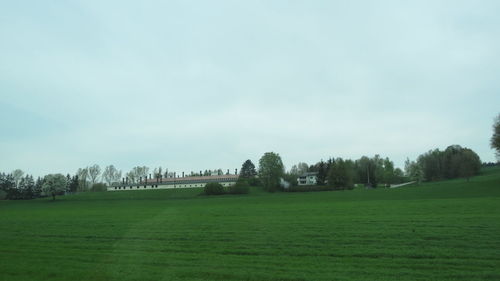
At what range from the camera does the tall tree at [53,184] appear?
85750mm


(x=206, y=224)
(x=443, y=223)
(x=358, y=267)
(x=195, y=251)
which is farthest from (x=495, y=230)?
(x=206, y=224)

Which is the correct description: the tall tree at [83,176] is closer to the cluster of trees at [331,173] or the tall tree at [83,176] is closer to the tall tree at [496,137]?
the cluster of trees at [331,173]

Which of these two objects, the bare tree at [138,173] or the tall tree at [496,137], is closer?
the tall tree at [496,137]

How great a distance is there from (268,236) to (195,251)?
4166 mm

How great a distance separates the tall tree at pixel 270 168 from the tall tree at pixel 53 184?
51959mm

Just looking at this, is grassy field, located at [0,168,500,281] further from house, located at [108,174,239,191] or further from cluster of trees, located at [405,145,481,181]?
house, located at [108,174,239,191]

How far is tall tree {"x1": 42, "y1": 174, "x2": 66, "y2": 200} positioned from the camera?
8575cm

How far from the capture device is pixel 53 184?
86188 mm

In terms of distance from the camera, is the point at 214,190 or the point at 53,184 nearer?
the point at 214,190

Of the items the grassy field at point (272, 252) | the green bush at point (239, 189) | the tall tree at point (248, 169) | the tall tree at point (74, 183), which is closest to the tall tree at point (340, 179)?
the green bush at point (239, 189)

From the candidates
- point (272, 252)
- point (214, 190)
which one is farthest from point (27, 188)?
point (272, 252)

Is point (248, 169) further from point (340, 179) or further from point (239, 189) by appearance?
point (340, 179)

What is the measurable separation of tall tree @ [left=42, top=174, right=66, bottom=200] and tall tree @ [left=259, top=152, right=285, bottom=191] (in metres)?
52.0

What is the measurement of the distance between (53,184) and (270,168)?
56.0m
